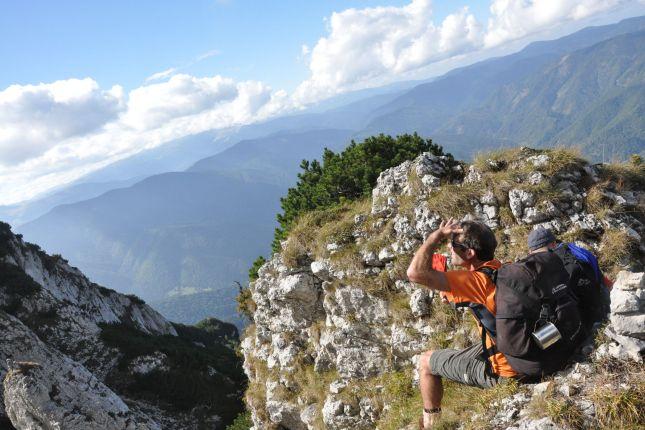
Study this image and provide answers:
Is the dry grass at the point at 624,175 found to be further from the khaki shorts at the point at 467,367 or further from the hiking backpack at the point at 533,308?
the khaki shorts at the point at 467,367

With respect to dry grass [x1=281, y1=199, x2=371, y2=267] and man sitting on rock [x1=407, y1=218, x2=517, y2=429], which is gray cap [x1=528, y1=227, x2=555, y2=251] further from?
dry grass [x1=281, y1=199, x2=371, y2=267]

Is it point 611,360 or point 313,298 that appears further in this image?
point 313,298

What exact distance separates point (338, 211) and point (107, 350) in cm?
2943

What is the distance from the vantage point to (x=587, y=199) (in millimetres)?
9898

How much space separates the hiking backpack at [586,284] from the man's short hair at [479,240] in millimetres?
834

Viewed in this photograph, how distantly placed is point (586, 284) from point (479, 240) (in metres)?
1.48

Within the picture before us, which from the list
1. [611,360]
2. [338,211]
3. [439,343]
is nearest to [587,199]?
[439,343]

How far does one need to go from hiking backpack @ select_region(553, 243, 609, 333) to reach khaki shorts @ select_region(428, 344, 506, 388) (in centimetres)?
147

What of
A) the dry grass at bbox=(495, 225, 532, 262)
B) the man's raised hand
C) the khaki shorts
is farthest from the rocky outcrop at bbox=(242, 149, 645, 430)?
the man's raised hand

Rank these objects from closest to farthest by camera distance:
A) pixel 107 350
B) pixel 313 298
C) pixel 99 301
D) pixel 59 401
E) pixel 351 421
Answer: pixel 351 421 < pixel 313 298 < pixel 59 401 < pixel 107 350 < pixel 99 301

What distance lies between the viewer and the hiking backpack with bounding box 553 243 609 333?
17.1 feet

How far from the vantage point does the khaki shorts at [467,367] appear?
5.89 metres

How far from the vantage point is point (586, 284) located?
5297 millimetres

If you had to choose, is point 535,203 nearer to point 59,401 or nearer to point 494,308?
point 494,308
